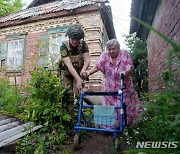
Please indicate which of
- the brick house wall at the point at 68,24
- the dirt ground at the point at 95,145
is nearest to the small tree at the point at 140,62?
the brick house wall at the point at 68,24

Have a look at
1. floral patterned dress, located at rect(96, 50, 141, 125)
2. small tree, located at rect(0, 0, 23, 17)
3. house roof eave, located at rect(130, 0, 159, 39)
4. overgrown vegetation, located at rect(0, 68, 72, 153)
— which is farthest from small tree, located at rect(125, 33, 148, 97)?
small tree, located at rect(0, 0, 23, 17)

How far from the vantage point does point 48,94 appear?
3.87 metres

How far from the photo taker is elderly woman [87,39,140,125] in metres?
3.74

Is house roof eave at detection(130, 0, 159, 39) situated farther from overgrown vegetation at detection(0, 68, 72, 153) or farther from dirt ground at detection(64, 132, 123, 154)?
dirt ground at detection(64, 132, 123, 154)

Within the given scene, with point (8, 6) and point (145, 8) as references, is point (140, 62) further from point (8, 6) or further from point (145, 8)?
point (8, 6)

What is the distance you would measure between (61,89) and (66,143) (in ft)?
2.88

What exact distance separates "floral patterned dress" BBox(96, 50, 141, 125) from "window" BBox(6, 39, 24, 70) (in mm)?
7808

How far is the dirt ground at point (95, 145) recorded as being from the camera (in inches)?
121

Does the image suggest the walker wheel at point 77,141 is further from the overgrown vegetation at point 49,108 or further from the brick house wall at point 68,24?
the brick house wall at point 68,24

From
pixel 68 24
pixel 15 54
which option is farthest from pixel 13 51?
pixel 68 24

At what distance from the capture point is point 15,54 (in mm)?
11102

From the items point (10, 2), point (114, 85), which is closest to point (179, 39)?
point (114, 85)

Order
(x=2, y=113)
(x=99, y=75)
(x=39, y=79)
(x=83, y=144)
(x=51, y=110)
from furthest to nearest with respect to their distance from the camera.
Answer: (x=99, y=75) < (x=2, y=113) < (x=39, y=79) < (x=51, y=110) < (x=83, y=144)

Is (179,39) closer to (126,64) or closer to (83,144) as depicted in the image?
(126,64)
